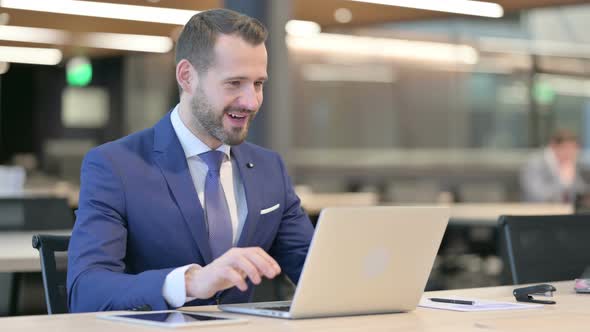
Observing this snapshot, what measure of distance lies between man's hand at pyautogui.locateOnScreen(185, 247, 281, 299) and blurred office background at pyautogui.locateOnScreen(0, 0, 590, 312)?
8.77 meters

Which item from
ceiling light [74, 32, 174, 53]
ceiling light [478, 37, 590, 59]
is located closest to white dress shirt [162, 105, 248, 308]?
ceiling light [74, 32, 174, 53]

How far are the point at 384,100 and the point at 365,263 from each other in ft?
37.4

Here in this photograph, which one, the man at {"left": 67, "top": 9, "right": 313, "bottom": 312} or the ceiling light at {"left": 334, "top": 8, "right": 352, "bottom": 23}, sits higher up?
the ceiling light at {"left": 334, "top": 8, "right": 352, "bottom": 23}

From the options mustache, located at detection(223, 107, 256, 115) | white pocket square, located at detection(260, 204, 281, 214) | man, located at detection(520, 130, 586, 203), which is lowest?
man, located at detection(520, 130, 586, 203)

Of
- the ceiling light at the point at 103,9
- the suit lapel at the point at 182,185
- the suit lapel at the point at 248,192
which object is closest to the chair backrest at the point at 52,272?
the suit lapel at the point at 182,185

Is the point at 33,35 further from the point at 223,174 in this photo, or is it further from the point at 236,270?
the point at 236,270

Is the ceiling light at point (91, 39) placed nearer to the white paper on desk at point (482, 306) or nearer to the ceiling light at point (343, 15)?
the ceiling light at point (343, 15)

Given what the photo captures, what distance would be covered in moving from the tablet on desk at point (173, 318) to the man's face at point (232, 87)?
0.63m

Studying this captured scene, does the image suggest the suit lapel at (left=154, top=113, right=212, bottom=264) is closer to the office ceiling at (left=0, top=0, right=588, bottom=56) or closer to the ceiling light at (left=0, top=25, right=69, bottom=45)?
the office ceiling at (left=0, top=0, right=588, bottom=56)

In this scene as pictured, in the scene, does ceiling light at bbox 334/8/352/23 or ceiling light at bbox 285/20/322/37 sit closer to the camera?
ceiling light at bbox 334/8/352/23

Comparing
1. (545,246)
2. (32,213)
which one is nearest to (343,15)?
(32,213)

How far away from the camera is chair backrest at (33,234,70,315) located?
2543 millimetres

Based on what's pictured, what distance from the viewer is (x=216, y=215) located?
104 inches

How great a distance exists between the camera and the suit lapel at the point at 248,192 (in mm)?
2666
